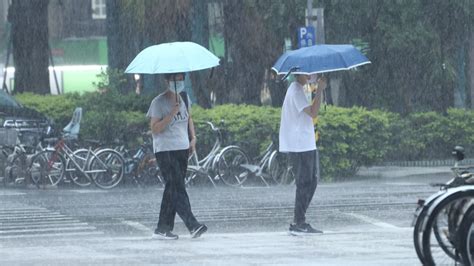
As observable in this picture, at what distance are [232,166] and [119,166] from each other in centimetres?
196

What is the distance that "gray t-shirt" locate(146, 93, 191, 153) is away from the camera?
44.2ft

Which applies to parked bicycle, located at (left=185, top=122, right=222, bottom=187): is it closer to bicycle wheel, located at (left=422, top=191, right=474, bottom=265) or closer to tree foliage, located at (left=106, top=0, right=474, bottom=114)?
tree foliage, located at (left=106, top=0, right=474, bottom=114)

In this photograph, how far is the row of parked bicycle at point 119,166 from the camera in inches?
895

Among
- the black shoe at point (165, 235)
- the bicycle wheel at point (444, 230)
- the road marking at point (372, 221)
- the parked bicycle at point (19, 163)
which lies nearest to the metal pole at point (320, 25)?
the parked bicycle at point (19, 163)

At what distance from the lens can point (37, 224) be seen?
16125 mm

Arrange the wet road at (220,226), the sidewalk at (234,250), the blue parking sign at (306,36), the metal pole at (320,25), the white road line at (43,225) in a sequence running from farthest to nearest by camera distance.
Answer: the metal pole at (320,25), the blue parking sign at (306,36), the white road line at (43,225), the wet road at (220,226), the sidewalk at (234,250)

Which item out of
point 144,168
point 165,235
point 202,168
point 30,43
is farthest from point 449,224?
point 30,43

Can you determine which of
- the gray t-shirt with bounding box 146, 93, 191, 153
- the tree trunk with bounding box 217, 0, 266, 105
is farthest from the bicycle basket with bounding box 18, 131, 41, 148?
the gray t-shirt with bounding box 146, 93, 191, 153

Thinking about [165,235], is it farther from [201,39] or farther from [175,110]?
[201,39]

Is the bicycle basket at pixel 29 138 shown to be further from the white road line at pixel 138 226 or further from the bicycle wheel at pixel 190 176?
the white road line at pixel 138 226

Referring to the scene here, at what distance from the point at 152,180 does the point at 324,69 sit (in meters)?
9.25

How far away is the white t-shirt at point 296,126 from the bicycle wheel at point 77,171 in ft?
31.3

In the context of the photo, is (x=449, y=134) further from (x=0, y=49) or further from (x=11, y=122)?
(x=0, y=49)

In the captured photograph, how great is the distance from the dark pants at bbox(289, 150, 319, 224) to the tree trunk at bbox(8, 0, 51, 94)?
17.1 meters
